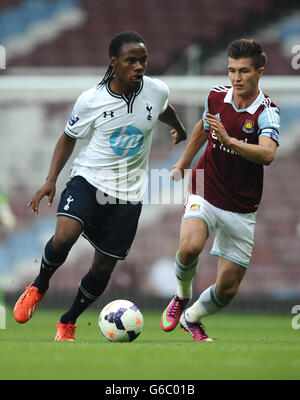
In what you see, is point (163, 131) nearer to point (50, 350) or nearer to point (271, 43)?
point (271, 43)

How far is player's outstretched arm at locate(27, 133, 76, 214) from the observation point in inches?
227

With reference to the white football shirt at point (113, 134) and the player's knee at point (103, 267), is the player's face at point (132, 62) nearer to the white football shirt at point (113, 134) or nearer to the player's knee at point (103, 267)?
the white football shirt at point (113, 134)

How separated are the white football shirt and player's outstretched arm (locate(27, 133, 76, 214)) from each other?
0.29 feet

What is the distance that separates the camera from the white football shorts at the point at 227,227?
5.82m

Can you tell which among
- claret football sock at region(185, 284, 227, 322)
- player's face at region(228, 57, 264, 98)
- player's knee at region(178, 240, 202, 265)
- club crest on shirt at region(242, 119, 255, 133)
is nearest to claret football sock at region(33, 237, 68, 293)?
player's knee at region(178, 240, 202, 265)

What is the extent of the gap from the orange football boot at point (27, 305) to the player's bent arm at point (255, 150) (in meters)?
1.69

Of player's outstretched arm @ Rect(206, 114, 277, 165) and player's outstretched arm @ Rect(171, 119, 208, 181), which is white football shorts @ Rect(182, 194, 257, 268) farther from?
player's outstretched arm @ Rect(206, 114, 277, 165)

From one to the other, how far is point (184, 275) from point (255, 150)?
3.65ft

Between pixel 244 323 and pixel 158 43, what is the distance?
6750 millimetres

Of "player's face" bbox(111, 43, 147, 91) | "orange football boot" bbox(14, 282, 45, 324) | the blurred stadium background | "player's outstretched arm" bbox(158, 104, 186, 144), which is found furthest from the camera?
the blurred stadium background

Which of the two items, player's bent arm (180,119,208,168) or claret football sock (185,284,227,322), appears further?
player's bent arm (180,119,208,168)

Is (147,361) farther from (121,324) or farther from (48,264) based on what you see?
(48,264)

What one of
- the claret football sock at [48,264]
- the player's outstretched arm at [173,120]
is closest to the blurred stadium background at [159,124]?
the player's outstretched arm at [173,120]

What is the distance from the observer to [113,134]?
589cm
